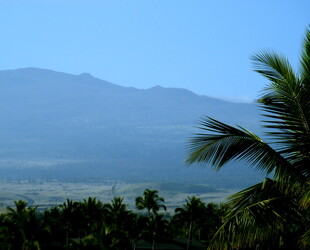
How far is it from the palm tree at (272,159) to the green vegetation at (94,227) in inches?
1259

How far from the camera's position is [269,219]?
9812mm

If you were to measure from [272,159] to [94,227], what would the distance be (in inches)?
2987

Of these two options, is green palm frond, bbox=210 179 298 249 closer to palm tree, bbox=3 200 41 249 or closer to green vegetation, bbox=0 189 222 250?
green vegetation, bbox=0 189 222 250

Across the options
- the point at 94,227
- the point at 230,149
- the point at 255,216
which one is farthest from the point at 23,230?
the point at 255,216

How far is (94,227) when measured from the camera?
83.8 meters

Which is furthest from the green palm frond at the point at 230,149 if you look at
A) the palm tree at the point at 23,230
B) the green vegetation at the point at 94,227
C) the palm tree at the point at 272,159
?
the palm tree at the point at 23,230

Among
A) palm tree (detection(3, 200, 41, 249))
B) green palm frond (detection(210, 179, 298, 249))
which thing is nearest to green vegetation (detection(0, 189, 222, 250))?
palm tree (detection(3, 200, 41, 249))

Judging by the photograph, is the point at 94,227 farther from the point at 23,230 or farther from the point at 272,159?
the point at 272,159

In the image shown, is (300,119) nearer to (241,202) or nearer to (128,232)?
(241,202)

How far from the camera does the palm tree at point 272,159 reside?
9719mm

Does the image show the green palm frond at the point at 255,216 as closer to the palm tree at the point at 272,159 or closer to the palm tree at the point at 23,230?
the palm tree at the point at 272,159

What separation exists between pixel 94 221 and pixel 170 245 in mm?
16801

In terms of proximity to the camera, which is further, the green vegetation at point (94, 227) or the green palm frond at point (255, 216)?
the green vegetation at point (94, 227)

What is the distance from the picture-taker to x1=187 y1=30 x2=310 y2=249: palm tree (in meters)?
9.72
